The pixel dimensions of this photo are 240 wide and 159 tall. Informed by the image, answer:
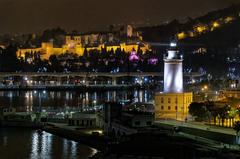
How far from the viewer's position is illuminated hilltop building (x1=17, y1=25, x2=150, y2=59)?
146ft

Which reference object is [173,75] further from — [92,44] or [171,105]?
[92,44]

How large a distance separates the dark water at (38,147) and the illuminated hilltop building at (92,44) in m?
32.0

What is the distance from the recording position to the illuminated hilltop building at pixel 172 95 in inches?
447

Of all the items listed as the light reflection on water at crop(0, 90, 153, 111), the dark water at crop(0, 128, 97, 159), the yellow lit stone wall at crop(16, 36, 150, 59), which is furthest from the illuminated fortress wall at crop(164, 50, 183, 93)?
the yellow lit stone wall at crop(16, 36, 150, 59)

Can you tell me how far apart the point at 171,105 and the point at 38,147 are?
2.51 metres

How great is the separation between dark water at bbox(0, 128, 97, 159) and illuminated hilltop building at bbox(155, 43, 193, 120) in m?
1.74

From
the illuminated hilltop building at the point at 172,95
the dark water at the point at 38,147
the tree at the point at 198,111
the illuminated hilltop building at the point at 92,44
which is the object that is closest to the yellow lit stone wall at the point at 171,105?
the illuminated hilltop building at the point at 172,95

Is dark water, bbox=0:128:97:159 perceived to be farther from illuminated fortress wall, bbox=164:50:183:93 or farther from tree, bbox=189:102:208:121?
illuminated fortress wall, bbox=164:50:183:93

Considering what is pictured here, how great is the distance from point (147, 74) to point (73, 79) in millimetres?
5277

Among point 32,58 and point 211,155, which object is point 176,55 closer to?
point 211,155

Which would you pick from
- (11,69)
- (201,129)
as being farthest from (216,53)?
(201,129)

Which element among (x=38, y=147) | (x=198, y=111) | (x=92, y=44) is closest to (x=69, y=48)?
(x=92, y=44)

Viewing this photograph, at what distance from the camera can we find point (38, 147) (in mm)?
10359

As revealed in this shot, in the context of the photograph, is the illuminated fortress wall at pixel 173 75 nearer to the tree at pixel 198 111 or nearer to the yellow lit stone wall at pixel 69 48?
the tree at pixel 198 111
